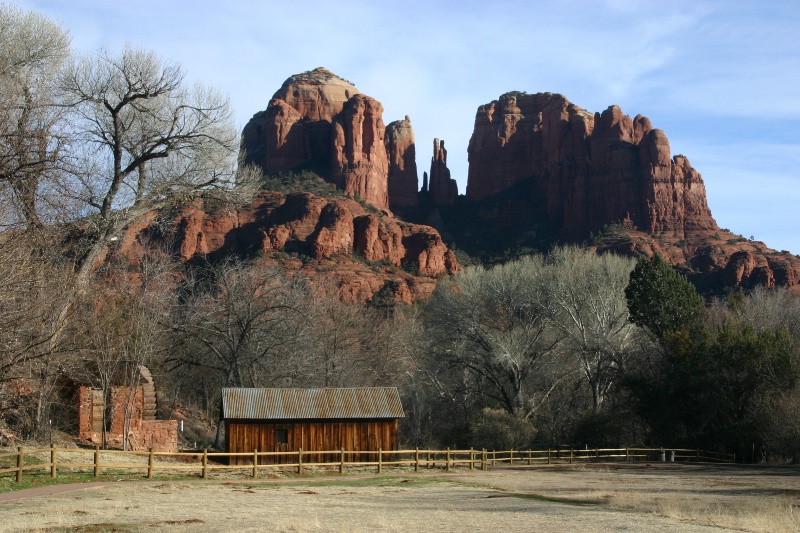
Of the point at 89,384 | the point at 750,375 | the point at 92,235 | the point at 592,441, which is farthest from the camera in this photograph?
the point at 592,441

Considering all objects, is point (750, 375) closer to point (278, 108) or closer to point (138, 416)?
point (138, 416)

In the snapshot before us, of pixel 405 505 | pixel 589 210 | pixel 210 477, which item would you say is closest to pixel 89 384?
pixel 210 477

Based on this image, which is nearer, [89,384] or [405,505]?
[405,505]

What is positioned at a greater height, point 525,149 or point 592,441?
point 525,149

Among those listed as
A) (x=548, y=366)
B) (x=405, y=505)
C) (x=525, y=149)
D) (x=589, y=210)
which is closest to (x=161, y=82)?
(x=405, y=505)

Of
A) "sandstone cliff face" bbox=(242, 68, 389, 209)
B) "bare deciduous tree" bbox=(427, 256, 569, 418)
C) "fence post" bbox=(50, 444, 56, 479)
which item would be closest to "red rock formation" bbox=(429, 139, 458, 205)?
"sandstone cliff face" bbox=(242, 68, 389, 209)

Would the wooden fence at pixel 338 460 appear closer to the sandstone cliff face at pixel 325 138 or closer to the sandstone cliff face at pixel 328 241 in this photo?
the sandstone cliff face at pixel 328 241

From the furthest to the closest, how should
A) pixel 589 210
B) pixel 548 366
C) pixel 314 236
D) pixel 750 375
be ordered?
1. pixel 589 210
2. pixel 314 236
3. pixel 548 366
4. pixel 750 375

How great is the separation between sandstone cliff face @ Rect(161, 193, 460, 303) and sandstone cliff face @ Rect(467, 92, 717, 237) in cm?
2849

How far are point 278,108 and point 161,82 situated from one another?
426 feet

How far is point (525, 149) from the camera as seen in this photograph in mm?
169625

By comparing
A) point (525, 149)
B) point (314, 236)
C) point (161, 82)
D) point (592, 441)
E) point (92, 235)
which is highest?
point (525, 149)

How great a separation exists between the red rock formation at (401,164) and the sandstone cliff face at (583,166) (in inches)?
451

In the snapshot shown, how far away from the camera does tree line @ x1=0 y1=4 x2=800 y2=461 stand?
25500 millimetres
